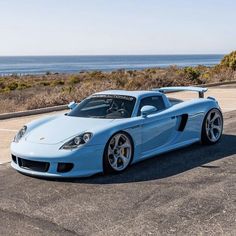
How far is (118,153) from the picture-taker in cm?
697

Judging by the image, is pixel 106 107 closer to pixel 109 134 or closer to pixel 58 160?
pixel 109 134

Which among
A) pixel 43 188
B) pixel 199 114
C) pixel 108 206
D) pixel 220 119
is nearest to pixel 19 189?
pixel 43 188

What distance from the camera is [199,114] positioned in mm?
8617

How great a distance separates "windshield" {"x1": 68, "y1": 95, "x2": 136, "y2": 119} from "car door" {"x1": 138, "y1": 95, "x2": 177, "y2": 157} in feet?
0.73

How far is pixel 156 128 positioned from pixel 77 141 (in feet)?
5.00

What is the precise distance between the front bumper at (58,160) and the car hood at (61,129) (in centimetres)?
19

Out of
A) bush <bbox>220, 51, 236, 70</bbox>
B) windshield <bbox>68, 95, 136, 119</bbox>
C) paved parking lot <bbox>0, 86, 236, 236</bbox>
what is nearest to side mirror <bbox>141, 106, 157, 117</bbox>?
windshield <bbox>68, 95, 136, 119</bbox>

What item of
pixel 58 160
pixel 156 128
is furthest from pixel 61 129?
pixel 156 128

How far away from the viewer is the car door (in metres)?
7.43

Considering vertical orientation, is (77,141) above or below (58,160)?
above

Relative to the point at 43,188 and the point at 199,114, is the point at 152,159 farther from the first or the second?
the point at 43,188

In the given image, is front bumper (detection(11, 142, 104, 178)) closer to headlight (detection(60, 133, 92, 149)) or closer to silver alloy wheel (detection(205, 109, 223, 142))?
Result: headlight (detection(60, 133, 92, 149))

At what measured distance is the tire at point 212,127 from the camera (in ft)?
28.8

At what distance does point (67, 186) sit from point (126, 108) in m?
1.84
